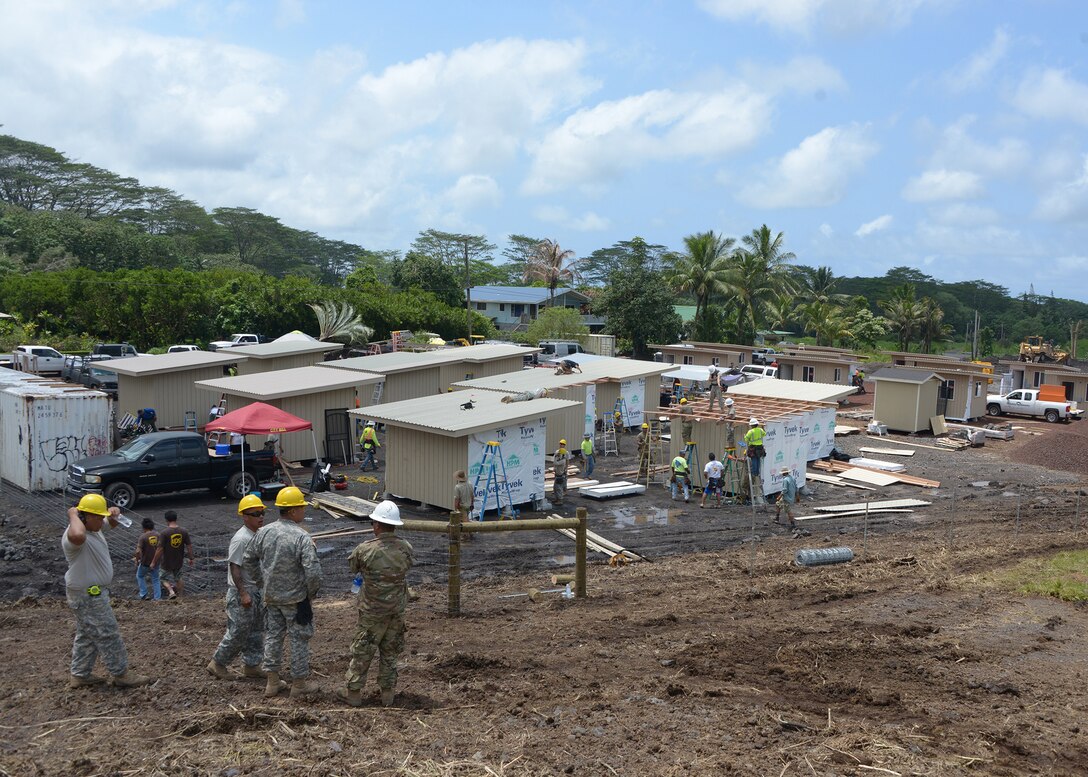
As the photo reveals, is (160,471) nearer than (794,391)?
Yes

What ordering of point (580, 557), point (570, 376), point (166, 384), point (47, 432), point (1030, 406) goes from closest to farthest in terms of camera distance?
point (580, 557), point (47, 432), point (166, 384), point (570, 376), point (1030, 406)

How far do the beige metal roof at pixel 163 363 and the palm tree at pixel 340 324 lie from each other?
65.6ft

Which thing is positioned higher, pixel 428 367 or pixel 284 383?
pixel 428 367

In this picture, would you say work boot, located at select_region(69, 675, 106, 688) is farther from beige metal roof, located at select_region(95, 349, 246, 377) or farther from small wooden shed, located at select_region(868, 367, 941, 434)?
small wooden shed, located at select_region(868, 367, 941, 434)

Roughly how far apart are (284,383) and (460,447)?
330 inches

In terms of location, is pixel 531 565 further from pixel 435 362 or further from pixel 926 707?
pixel 435 362

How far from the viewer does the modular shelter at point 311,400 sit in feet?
81.8

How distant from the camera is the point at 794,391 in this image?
2877 cm

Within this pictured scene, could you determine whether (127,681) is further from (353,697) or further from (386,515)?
(386,515)

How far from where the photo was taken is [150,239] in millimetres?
70062

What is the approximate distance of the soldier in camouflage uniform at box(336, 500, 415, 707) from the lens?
732 centimetres

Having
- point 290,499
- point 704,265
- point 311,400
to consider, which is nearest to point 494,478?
point 311,400

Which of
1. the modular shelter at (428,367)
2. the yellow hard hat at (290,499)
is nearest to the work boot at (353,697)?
the yellow hard hat at (290,499)

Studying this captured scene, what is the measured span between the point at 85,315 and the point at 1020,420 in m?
46.8
